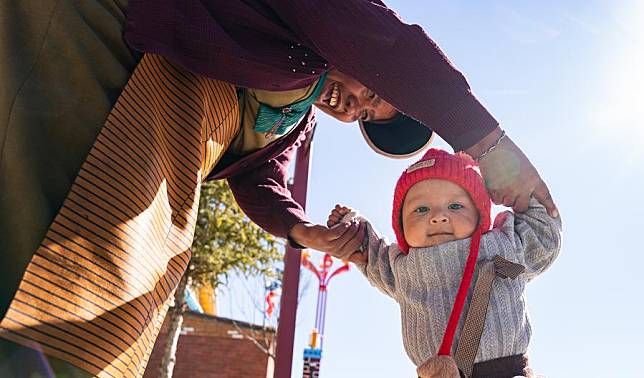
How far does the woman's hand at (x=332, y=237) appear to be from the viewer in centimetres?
207

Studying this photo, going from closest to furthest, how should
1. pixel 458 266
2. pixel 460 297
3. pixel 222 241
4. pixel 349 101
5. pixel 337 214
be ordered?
pixel 460 297, pixel 458 266, pixel 349 101, pixel 337 214, pixel 222 241

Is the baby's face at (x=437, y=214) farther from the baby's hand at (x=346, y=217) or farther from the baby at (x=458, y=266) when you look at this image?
the baby's hand at (x=346, y=217)

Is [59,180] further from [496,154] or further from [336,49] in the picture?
[496,154]

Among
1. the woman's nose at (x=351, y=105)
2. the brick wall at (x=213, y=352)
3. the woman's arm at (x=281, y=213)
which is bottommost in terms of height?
the woman's arm at (x=281, y=213)

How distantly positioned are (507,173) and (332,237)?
0.66 metres

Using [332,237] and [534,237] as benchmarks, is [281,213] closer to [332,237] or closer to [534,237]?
[332,237]

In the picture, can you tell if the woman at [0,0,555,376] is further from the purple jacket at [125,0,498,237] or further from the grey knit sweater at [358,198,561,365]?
the grey knit sweater at [358,198,561,365]

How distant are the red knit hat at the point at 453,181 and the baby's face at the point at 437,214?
18 mm

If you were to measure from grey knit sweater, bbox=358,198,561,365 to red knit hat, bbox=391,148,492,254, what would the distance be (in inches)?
2.6

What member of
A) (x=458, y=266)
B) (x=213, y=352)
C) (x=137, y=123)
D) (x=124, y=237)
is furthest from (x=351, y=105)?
(x=213, y=352)

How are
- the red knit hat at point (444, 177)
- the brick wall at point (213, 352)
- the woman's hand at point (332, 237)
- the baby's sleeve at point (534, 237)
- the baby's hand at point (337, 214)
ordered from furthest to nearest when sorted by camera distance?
the brick wall at point (213, 352) < the baby's hand at point (337, 214) < the woman's hand at point (332, 237) < the red knit hat at point (444, 177) < the baby's sleeve at point (534, 237)

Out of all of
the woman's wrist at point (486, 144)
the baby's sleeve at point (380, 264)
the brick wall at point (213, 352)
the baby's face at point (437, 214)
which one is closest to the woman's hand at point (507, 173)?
the woman's wrist at point (486, 144)

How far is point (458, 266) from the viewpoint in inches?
73.3

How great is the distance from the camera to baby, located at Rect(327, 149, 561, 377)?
1730 mm
